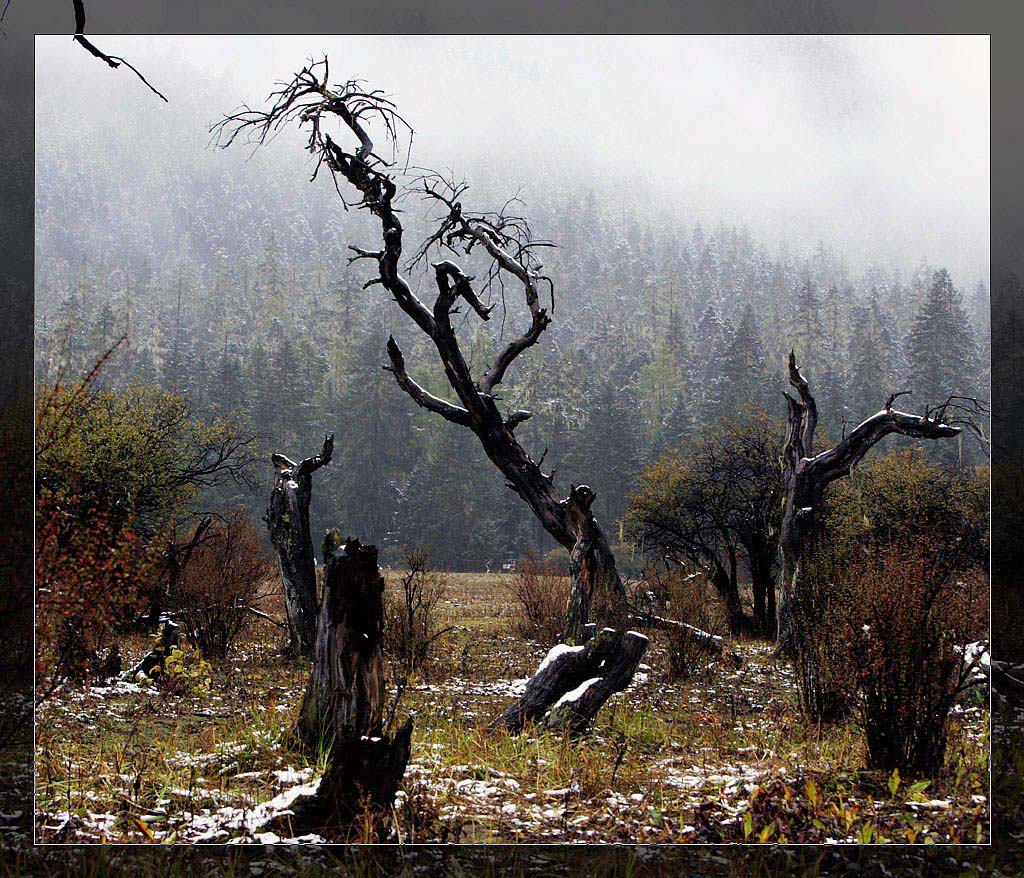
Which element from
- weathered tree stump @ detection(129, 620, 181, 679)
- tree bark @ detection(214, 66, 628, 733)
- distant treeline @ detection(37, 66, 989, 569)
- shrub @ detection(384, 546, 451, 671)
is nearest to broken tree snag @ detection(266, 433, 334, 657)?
shrub @ detection(384, 546, 451, 671)

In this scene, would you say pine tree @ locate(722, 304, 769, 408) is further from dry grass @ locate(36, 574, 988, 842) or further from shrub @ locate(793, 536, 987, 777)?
shrub @ locate(793, 536, 987, 777)

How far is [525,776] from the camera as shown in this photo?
524 cm

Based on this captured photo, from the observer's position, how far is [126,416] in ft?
32.2

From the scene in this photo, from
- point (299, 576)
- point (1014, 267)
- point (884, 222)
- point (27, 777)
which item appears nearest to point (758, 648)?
point (299, 576)

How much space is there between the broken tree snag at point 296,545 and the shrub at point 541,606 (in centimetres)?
257

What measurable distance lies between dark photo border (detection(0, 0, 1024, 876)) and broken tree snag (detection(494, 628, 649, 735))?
4.47 feet

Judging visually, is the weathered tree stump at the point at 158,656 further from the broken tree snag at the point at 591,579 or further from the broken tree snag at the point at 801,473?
the broken tree snag at the point at 801,473

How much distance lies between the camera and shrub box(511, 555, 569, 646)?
1028cm

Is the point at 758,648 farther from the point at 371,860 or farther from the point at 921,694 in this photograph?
the point at 371,860

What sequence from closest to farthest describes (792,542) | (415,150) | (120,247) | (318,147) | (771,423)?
(318,147)
(792,542)
(771,423)
(415,150)
(120,247)

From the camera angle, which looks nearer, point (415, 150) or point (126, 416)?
point (126, 416)

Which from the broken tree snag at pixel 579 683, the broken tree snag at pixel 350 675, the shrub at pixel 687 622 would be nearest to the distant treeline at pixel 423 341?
the shrub at pixel 687 622

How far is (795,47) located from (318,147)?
18.5 feet

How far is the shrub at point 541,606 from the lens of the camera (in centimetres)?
1028
